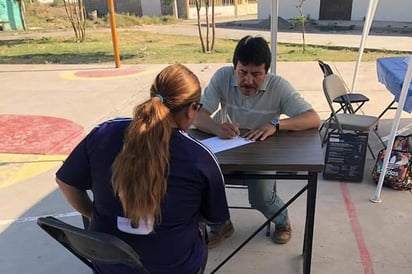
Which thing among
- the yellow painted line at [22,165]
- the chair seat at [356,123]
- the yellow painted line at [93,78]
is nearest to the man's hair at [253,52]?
the chair seat at [356,123]

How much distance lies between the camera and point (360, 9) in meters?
23.7

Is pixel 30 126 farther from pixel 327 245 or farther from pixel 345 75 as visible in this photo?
pixel 345 75

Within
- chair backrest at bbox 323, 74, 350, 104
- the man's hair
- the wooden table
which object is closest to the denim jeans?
the wooden table

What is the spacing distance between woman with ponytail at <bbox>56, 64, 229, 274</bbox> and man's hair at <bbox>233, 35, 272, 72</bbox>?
2.69 feet

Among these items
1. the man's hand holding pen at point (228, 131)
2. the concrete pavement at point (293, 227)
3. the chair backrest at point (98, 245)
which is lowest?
the concrete pavement at point (293, 227)

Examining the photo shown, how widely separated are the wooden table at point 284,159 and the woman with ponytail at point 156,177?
320 millimetres

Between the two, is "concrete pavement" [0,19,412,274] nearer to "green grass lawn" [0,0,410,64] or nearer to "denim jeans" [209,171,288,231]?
"denim jeans" [209,171,288,231]

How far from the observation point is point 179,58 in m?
10.7

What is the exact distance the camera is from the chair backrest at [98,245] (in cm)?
119

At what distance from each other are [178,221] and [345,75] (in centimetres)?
686

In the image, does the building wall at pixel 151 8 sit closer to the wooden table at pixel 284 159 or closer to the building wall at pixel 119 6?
the building wall at pixel 119 6

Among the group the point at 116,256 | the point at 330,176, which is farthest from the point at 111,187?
the point at 330,176

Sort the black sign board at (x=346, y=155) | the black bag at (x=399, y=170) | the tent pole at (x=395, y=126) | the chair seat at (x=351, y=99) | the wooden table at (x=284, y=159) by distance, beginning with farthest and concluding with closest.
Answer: the chair seat at (x=351, y=99) → the black sign board at (x=346, y=155) → the black bag at (x=399, y=170) → the tent pole at (x=395, y=126) → the wooden table at (x=284, y=159)

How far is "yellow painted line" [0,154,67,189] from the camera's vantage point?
148 inches
